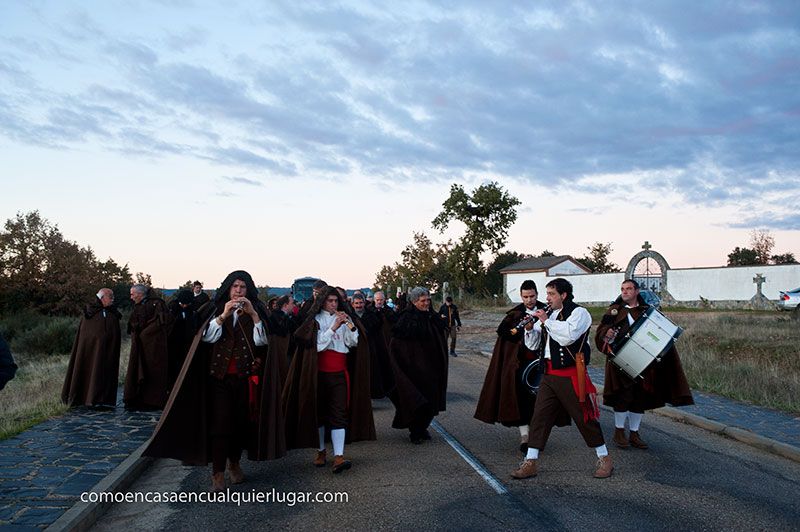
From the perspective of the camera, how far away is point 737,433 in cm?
934

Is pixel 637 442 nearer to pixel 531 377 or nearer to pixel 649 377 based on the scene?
pixel 649 377

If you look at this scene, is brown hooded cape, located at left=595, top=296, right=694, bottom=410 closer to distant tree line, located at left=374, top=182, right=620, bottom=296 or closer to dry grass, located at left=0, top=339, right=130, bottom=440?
dry grass, located at left=0, top=339, right=130, bottom=440

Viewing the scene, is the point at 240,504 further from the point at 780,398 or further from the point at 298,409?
the point at 780,398

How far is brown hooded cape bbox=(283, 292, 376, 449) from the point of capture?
296 inches

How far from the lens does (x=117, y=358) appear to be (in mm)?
12078

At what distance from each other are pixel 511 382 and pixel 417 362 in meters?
1.46

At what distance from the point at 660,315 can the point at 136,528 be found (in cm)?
577

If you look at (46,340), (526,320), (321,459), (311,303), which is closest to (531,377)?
(526,320)

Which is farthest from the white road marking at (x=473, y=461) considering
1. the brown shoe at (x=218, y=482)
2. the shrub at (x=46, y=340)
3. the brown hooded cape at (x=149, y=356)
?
the shrub at (x=46, y=340)

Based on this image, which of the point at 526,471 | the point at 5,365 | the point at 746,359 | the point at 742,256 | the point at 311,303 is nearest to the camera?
the point at 5,365

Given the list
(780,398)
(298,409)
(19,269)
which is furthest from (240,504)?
(19,269)

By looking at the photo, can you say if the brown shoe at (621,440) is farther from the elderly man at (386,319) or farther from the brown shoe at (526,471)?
the elderly man at (386,319)

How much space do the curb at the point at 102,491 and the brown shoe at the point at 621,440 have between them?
18.0ft

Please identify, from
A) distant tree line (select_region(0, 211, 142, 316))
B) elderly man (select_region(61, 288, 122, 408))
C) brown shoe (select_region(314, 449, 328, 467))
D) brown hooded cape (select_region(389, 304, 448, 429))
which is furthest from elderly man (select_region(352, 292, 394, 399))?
distant tree line (select_region(0, 211, 142, 316))
